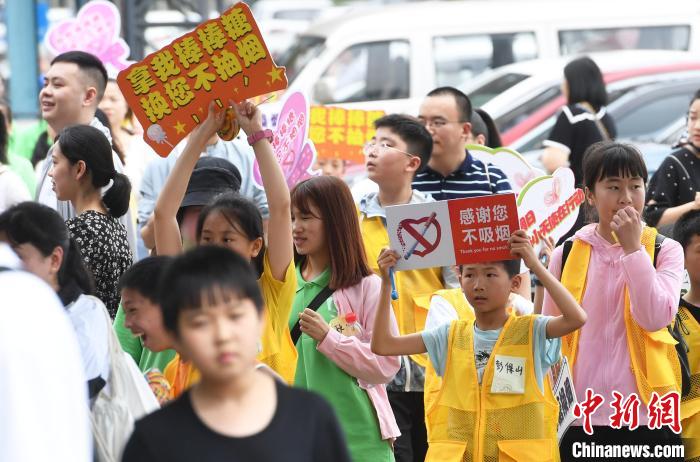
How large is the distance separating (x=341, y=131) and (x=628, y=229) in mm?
3181

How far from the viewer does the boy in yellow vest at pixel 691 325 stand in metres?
5.27

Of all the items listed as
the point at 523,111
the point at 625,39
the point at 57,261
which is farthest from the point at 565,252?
the point at 625,39

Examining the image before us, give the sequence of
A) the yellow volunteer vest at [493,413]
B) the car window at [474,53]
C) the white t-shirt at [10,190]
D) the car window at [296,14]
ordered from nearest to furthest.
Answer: the yellow volunteer vest at [493,413]
the white t-shirt at [10,190]
the car window at [474,53]
the car window at [296,14]

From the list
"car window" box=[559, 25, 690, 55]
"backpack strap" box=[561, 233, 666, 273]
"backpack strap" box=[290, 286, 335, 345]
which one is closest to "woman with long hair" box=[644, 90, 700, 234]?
"backpack strap" box=[561, 233, 666, 273]

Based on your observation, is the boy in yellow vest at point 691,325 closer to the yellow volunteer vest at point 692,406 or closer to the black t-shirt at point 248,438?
the yellow volunteer vest at point 692,406

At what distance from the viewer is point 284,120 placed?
21.2 feet

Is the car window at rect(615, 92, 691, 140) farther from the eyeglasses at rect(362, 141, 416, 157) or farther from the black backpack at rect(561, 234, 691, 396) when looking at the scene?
the black backpack at rect(561, 234, 691, 396)

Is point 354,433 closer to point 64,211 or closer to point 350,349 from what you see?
point 350,349

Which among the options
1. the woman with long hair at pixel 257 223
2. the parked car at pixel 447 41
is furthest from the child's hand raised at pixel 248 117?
the parked car at pixel 447 41

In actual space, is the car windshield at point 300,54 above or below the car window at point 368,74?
above

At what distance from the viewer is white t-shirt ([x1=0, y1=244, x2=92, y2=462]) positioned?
9.14 ft

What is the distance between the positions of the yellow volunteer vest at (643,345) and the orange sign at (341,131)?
2787mm

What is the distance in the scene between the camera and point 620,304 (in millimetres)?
5160

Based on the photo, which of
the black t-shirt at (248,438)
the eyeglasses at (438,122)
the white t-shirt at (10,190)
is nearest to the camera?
the black t-shirt at (248,438)
